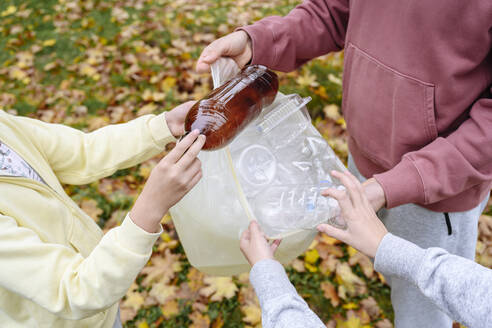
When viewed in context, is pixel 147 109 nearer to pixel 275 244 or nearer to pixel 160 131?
pixel 160 131

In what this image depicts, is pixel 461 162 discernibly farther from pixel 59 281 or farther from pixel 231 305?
pixel 231 305

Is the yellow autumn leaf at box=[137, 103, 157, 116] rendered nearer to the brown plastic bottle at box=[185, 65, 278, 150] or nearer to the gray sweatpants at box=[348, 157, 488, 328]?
the brown plastic bottle at box=[185, 65, 278, 150]

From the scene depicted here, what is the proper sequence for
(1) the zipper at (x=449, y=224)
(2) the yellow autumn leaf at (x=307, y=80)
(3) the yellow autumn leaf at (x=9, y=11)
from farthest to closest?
(3) the yellow autumn leaf at (x=9, y=11), (2) the yellow autumn leaf at (x=307, y=80), (1) the zipper at (x=449, y=224)

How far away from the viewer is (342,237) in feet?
3.47

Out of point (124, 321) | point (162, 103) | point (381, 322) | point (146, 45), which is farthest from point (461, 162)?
point (146, 45)

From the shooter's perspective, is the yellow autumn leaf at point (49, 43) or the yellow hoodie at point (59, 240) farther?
the yellow autumn leaf at point (49, 43)

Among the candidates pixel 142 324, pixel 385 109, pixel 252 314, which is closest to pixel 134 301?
pixel 142 324

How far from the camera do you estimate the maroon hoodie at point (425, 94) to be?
1.00 m

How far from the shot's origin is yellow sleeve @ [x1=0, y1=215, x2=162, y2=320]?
0.90m

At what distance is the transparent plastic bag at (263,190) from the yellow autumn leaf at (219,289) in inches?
27.7

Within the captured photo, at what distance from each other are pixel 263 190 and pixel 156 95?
2.17 m

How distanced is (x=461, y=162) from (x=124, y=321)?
1800 millimetres

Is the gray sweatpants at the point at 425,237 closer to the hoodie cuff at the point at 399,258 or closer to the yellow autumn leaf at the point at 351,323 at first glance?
the hoodie cuff at the point at 399,258

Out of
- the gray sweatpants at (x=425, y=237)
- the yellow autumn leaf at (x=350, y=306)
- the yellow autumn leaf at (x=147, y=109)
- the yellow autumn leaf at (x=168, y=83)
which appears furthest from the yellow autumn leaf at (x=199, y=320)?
the yellow autumn leaf at (x=168, y=83)
